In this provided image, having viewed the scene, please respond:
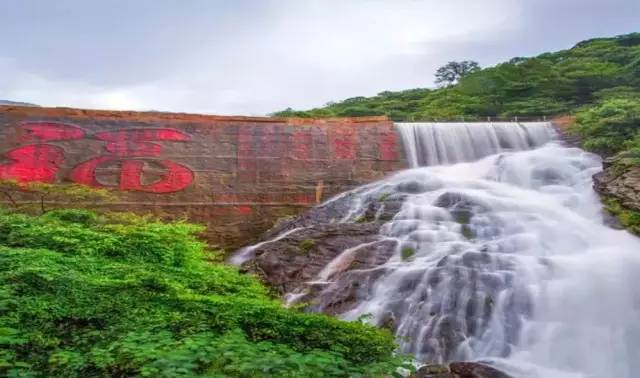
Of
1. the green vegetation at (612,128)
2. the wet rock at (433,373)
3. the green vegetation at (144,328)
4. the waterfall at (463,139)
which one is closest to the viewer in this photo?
the green vegetation at (144,328)

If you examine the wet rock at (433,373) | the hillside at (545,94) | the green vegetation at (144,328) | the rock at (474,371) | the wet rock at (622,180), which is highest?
the hillside at (545,94)

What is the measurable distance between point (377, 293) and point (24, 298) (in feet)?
13.6

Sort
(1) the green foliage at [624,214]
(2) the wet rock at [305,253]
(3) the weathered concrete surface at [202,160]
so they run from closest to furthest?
(2) the wet rock at [305,253]
(1) the green foliage at [624,214]
(3) the weathered concrete surface at [202,160]

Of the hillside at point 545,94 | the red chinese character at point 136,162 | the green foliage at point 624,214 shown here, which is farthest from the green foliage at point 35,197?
the hillside at point 545,94

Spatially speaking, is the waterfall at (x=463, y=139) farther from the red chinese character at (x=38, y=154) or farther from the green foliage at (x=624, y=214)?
the red chinese character at (x=38, y=154)

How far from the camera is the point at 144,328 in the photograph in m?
3.28

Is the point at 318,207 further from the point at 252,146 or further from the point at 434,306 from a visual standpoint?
the point at 434,306

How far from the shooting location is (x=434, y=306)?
609 centimetres

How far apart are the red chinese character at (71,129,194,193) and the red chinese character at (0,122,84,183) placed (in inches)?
19.3

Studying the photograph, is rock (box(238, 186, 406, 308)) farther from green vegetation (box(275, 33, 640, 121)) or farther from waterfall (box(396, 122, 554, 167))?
green vegetation (box(275, 33, 640, 121))

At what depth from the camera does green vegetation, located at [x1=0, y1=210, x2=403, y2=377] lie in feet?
8.85

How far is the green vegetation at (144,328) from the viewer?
2697mm

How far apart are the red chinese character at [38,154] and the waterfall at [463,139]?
7902 millimetres

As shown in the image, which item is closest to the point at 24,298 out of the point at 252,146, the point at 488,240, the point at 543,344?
the point at 543,344
